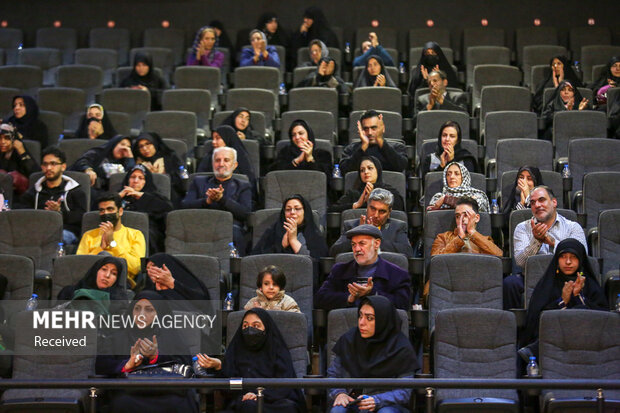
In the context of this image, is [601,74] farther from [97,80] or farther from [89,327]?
[89,327]

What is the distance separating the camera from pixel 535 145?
709 centimetres

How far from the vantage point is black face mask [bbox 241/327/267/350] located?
504 centimetres

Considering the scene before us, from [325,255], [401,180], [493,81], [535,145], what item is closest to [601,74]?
[493,81]

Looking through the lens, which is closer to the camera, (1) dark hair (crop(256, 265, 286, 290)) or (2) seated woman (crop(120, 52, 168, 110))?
(1) dark hair (crop(256, 265, 286, 290))

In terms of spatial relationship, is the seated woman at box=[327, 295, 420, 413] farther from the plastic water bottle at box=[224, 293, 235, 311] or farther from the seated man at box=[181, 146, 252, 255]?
the seated man at box=[181, 146, 252, 255]

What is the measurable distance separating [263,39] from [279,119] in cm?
131

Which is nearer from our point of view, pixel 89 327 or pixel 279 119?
pixel 89 327

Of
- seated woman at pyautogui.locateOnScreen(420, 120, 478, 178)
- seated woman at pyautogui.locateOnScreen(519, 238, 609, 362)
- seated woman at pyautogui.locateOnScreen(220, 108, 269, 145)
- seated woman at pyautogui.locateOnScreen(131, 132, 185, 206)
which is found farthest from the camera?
seated woman at pyautogui.locateOnScreen(220, 108, 269, 145)

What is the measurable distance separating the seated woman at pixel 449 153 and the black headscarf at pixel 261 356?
7.65 feet

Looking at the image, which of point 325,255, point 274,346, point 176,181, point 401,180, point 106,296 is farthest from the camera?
point 176,181

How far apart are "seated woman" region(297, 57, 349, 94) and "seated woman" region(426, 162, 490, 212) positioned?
2.24 m

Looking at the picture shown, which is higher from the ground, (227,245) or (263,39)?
(263,39)

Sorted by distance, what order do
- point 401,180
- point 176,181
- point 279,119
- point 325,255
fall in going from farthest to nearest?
point 279,119 → point 176,181 → point 401,180 → point 325,255

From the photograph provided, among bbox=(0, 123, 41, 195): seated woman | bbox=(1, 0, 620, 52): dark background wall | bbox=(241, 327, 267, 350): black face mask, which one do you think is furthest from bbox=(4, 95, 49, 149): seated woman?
bbox=(241, 327, 267, 350): black face mask
